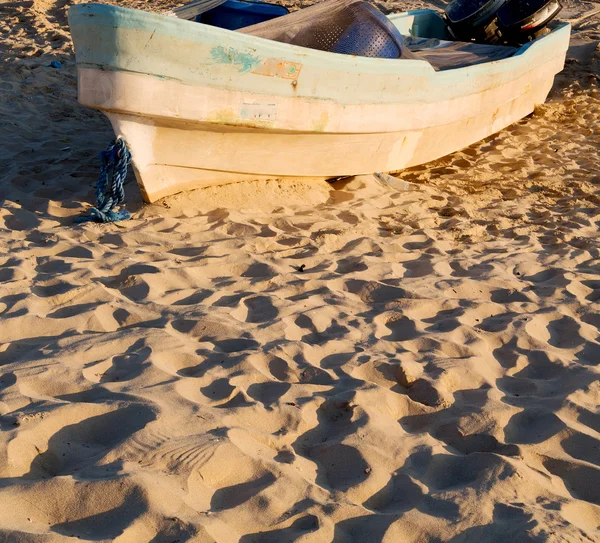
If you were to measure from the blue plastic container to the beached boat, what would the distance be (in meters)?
1.07

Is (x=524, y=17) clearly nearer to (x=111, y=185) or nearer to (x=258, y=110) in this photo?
(x=258, y=110)

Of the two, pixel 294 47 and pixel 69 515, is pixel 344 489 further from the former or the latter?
pixel 294 47

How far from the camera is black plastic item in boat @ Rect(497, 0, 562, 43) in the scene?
7.67m

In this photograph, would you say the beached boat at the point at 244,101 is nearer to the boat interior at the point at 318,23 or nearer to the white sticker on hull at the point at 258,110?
the white sticker on hull at the point at 258,110

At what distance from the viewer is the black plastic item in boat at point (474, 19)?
25.9 feet

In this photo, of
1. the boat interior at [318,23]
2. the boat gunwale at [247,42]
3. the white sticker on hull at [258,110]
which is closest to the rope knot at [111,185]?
the boat gunwale at [247,42]

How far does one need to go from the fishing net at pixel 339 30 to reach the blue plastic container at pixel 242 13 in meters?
0.44

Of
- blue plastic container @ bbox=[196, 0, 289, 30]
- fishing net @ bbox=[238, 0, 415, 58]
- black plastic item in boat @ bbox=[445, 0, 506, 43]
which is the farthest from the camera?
black plastic item in boat @ bbox=[445, 0, 506, 43]

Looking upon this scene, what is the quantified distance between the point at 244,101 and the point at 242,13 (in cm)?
148

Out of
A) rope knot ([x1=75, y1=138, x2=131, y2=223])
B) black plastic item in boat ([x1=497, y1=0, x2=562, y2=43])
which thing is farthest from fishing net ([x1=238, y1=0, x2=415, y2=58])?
black plastic item in boat ([x1=497, y1=0, x2=562, y2=43])

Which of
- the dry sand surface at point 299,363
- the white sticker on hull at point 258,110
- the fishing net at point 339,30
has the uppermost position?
the fishing net at point 339,30

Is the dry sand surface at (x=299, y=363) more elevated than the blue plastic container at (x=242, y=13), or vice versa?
the blue plastic container at (x=242, y=13)

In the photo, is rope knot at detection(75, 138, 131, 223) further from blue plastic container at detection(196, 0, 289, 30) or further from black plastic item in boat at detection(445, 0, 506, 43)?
black plastic item in boat at detection(445, 0, 506, 43)

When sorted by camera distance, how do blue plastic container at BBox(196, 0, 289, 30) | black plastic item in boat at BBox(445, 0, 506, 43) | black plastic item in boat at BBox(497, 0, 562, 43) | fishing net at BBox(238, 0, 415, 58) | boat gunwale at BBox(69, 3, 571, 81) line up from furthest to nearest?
black plastic item in boat at BBox(445, 0, 506, 43), black plastic item in boat at BBox(497, 0, 562, 43), blue plastic container at BBox(196, 0, 289, 30), fishing net at BBox(238, 0, 415, 58), boat gunwale at BBox(69, 3, 571, 81)
